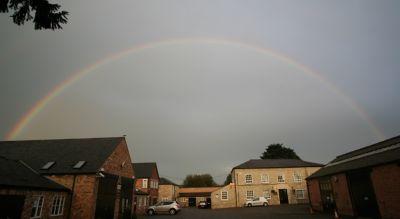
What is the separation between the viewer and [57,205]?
22359 millimetres

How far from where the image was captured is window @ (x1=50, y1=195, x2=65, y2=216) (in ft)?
71.7

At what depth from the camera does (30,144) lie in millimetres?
31547

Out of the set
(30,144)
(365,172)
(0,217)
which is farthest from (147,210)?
(365,172)

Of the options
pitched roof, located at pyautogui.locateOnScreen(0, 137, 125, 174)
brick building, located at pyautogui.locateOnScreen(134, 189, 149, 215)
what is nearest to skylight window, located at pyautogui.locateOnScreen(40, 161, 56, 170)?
pitched roof, located at pyautogui.locateOnScreen(0, 137, 125, 174)

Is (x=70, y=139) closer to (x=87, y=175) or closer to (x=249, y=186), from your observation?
(x=87, y=175)

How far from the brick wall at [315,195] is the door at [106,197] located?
76.1 ft

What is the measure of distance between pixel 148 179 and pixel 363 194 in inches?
1436

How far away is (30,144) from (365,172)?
114 feet

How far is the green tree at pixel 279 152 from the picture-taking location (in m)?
79.4

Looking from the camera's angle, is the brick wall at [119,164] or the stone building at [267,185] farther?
the stone building at [267,185]

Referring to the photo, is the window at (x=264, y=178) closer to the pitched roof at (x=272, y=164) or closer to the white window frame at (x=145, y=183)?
the pitched roof at (x=272, y=164)

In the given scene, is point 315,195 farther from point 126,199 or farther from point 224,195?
point 126,199

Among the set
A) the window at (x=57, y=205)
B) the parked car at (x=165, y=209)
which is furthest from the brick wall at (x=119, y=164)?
the parked car at (x=165, y=209)

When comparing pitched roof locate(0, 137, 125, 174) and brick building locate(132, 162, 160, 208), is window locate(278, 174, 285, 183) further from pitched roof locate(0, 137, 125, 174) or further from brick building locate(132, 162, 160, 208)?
pitched roof locate(0, 137, 125, 174)
